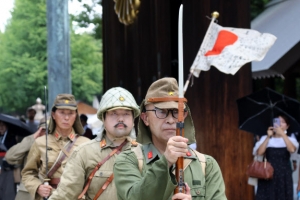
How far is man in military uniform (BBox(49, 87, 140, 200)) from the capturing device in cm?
545

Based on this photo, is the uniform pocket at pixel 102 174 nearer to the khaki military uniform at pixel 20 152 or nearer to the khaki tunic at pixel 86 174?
the khaki tunic at pixel 86 174

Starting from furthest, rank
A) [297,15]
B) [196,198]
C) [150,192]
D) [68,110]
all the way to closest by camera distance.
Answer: [297,15] → [68,110] → [196,198] → [150,192]

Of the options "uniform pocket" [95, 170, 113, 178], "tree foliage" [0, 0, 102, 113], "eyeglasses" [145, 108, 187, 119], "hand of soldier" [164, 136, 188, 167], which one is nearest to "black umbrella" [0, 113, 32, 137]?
"uniform pocket" [95, 170, 113, 178]

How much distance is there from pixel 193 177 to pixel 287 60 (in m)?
10.7

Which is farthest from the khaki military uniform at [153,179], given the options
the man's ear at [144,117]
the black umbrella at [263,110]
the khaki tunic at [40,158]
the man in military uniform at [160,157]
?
the black umbrella at [263,110]

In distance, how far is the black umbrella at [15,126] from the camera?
11.5 m

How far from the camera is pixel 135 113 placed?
232 inches

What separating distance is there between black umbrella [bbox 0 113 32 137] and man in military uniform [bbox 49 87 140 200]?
231 inches

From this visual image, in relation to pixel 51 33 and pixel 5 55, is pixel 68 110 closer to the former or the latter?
pixel 51 33

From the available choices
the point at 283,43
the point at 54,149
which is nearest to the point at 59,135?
the point at 54,149

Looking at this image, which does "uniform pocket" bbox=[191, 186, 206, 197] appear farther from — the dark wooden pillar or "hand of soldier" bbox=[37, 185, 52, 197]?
the dark wooden pillar

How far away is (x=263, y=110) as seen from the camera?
33.5ft

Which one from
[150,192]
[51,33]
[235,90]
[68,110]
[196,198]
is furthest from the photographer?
[235,90]

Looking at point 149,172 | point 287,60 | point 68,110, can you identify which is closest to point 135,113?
point 68,110
